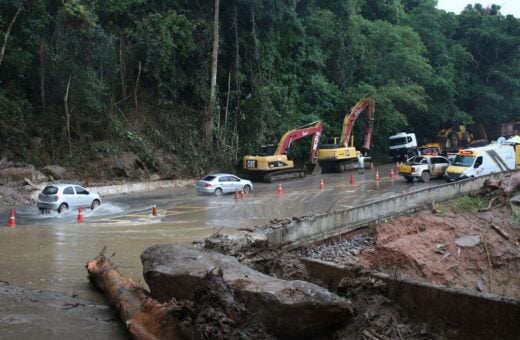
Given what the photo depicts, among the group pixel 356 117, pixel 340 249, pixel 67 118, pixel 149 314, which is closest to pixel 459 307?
pixel 149 314

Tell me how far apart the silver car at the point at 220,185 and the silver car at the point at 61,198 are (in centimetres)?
728

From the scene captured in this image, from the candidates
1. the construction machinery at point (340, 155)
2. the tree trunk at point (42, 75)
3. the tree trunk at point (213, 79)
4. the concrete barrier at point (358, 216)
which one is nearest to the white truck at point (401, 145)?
the construction machinery at point (340, 155)

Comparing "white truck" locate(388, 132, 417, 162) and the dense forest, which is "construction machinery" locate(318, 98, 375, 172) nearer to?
the dense forest

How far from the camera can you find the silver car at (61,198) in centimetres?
2311

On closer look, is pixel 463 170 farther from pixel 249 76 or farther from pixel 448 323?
pixel 448 323

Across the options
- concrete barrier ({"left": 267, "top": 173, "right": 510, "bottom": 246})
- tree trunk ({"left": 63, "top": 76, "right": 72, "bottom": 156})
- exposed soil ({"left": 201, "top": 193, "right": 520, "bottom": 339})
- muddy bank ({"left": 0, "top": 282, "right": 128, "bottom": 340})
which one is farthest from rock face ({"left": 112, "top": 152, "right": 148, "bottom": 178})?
muddy bank ({"left": 0, "top": 282, "right": 128, "bottom": 340})

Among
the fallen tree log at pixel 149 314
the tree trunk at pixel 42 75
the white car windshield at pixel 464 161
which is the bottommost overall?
the fallen tree log at pixel 149 314

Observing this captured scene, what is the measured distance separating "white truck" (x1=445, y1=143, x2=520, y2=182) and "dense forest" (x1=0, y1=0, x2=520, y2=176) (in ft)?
52.5

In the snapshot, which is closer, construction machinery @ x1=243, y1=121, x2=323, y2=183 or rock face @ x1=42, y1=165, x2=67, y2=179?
rock face @ x1=42, y1=165, x2=67, y2=179

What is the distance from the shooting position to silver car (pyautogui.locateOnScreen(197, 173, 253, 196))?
2992 centimetres

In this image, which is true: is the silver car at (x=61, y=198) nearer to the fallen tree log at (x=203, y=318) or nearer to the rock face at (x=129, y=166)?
the rock face at (x=129, y=166)

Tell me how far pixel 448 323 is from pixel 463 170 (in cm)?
2424

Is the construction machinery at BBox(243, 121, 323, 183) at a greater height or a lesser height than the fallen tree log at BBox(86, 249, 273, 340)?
greater

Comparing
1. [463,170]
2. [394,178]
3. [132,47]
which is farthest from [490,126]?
[132,47]
